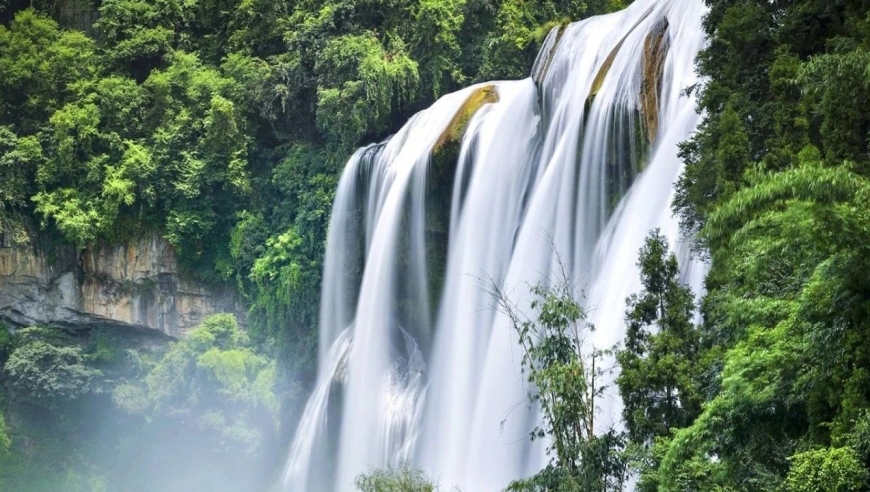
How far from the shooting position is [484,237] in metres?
19.3

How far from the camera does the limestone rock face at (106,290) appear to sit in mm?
26469

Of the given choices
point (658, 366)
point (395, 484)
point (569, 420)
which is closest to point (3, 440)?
point (395, 484)

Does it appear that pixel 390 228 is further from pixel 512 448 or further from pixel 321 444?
pixel 512 448

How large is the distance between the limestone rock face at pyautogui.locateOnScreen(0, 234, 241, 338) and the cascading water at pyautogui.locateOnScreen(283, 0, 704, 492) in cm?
459

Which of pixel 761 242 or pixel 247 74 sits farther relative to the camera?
pixel 247 74

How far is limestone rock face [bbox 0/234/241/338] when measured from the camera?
26.5 metres

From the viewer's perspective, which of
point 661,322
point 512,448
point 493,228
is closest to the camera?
point 661,322

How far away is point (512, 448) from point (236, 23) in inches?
664

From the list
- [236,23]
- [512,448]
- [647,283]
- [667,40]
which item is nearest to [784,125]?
[647,283]

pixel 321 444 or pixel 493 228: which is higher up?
pixel 493 228

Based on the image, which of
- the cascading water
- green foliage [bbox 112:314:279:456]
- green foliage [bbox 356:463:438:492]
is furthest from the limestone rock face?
green foliage [bbox 356:463:438:492]

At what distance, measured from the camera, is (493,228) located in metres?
19.1

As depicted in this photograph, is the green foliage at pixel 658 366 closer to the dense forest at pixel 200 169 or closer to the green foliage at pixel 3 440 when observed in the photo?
the dense forest at pixel 200 169

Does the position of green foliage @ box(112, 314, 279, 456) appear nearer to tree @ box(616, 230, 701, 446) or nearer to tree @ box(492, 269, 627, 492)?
tree @ box(492, 269, 627, 492)
